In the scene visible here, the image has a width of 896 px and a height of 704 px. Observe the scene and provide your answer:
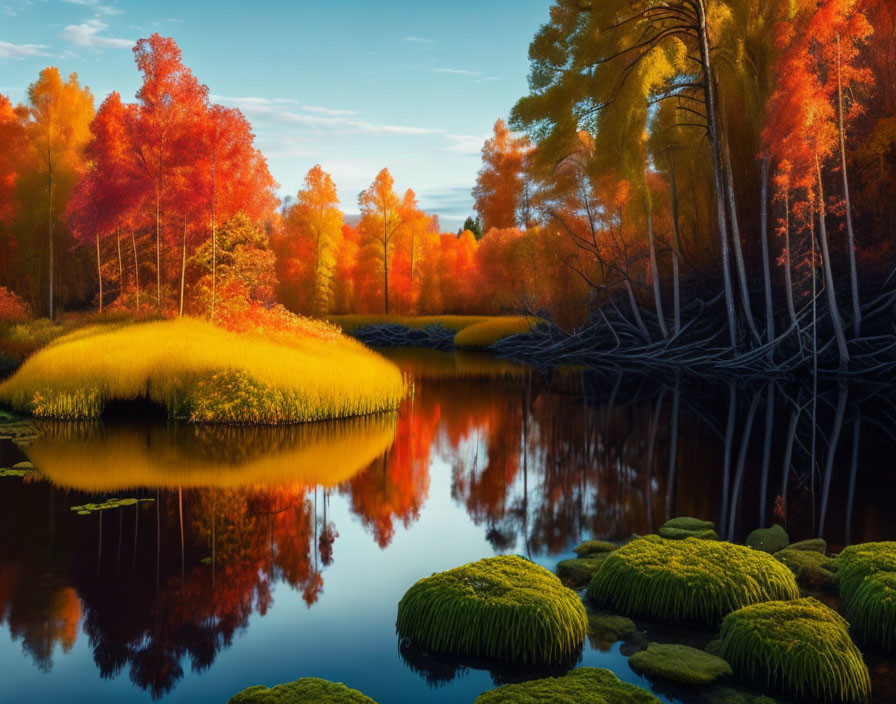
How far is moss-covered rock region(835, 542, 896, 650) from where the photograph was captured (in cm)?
544

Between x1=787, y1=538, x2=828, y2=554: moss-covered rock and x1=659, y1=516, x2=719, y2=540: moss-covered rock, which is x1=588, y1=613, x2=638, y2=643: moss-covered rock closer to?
x1=659, y1=516, x2=719, y2=540: moss-covered rock

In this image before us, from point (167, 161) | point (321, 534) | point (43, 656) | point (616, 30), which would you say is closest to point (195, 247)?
point (167, 161)

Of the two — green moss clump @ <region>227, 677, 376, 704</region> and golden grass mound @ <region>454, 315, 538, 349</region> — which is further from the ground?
golden grass mound @ <region>454, 315, 538, 349</region>

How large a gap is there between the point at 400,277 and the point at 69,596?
4406 cm

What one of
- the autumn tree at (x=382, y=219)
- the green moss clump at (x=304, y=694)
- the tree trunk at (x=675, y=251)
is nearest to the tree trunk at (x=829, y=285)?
the tree trunk at (x=675, y=251)

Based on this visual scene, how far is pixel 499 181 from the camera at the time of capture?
50.8 meters

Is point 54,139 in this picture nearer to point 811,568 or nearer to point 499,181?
point 499,181

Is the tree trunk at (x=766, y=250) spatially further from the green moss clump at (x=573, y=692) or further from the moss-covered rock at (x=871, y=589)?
the green moss clump at (x=573, y=692)

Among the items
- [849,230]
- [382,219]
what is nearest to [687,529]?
[849,230]

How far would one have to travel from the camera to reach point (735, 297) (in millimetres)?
25125

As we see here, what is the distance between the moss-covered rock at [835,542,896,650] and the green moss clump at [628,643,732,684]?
1279 mm

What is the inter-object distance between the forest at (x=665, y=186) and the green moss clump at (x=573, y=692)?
17.3 meters

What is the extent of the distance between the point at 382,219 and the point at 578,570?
43.1 meters

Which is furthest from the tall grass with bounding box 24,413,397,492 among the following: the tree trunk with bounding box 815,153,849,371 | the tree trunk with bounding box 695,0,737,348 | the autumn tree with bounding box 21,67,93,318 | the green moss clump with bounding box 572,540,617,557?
the autumn tree with bounding box 21,67,93,318
